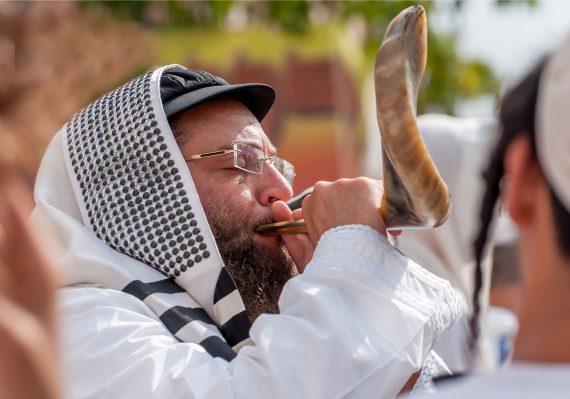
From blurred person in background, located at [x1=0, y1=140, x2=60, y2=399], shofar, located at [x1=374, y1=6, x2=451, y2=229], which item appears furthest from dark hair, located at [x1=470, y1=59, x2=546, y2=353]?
blurred person in background, located at [x1=0, y1=140, x2=60, y2=399]

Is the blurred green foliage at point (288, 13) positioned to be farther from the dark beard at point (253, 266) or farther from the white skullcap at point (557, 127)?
the white skullcap at point (557, 127)

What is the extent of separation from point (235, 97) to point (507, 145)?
87.2 inches

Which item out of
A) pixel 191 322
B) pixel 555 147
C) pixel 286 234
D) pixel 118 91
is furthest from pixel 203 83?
pixel 555 147

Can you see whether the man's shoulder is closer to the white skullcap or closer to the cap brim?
the cap brim

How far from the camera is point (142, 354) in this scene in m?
2.85

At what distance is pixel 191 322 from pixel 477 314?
1293 millimetres

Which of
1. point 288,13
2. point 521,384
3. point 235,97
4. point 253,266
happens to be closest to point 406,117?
point 521,384

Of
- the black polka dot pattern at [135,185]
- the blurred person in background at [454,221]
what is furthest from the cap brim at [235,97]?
the blurred person in background at [454,221]

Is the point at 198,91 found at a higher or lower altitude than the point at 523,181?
lower

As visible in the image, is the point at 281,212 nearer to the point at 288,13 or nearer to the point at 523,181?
the point at 523,181

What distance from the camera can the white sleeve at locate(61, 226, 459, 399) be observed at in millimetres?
2748

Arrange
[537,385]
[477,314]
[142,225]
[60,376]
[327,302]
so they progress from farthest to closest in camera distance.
A: [142,225], [327,302], [477,314], [537,385], [60,376]

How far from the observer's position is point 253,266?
3443mm

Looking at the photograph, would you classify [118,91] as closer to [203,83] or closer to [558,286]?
[203,83]
